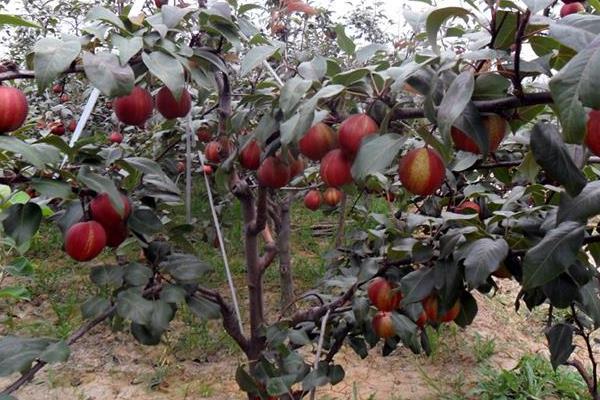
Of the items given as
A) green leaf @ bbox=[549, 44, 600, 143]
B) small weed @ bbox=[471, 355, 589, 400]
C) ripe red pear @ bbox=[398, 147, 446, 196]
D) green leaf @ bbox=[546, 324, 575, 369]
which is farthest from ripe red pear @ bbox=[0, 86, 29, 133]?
small weed @ bbox=[471, 355, 589, 400]

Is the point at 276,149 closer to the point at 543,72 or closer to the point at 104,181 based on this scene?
the point at 104,181

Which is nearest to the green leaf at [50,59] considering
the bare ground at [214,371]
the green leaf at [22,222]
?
the green leaf at [22,222]

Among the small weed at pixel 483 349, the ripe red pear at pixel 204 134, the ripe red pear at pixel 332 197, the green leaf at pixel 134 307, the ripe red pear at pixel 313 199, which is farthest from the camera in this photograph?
the small weed at pixel 483 349

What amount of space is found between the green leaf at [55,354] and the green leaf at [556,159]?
26.9 inches

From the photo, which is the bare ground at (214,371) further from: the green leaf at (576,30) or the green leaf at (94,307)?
the green leaf at (576,30)

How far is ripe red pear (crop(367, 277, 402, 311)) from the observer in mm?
951

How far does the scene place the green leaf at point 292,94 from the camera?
23.9 inches

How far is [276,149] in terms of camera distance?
78 centimetres

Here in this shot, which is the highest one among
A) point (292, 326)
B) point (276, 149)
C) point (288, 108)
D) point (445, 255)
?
point (288, 108)

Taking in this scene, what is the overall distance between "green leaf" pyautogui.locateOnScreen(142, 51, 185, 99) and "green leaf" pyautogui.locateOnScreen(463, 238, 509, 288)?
405 millimetres

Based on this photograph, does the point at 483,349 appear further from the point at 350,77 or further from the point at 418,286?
the point at 350,77

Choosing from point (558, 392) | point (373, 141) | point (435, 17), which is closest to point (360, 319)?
point (373, 141)

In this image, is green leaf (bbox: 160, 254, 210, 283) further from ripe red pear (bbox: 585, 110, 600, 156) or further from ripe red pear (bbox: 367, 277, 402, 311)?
ripe red pear (bbox: 585, 110, 600, 156)

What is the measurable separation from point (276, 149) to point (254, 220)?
1.20 feet
